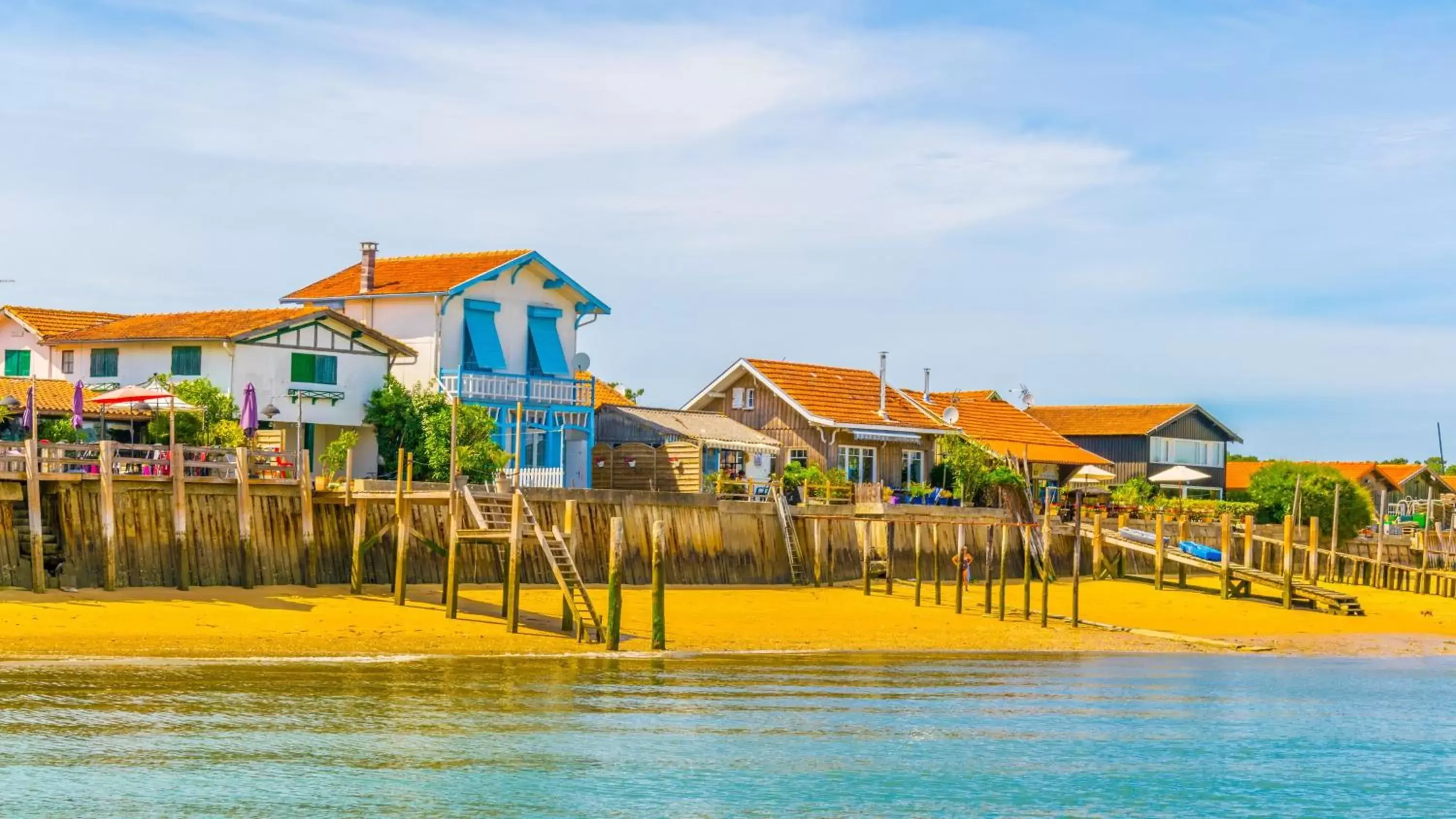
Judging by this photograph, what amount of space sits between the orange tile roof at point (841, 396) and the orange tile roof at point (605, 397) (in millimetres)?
5155

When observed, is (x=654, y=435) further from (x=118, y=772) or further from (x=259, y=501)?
(x=118, y=772)

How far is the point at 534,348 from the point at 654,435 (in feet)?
16.6

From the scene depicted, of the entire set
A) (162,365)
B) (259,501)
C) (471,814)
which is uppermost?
(162,365)

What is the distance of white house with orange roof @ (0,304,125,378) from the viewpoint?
5878 cm

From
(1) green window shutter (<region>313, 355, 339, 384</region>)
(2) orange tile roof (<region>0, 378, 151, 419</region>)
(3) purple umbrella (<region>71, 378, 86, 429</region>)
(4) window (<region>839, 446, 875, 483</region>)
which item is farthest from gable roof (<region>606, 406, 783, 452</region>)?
(3) purple umbrella (<region>71, 378, 86, 429</region>)

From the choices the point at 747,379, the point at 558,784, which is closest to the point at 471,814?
the point at 558,784

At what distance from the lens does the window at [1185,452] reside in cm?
9038

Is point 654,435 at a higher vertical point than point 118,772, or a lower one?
higher

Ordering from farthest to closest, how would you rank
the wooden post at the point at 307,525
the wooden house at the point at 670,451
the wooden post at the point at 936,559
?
the wooden house at the point at 670,451, the wooden post at the point at 936,559, the wooden post at the point at 307,525

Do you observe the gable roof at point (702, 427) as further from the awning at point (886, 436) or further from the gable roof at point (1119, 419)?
the gable roof at point (1119, 419)

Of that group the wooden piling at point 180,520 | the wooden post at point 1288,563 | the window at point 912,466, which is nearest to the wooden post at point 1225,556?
the wooden post at point 1288,563

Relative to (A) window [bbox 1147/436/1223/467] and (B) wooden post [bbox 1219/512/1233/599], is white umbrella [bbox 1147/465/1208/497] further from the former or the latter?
(B) wooden post [bbox 1219/512/1233/599]

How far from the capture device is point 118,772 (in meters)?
25.6

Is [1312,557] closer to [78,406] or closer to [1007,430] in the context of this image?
[1007,430]
